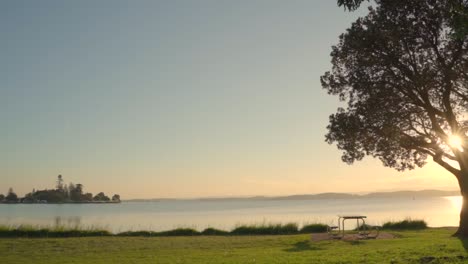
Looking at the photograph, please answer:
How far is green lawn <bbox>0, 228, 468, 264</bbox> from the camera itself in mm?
17281

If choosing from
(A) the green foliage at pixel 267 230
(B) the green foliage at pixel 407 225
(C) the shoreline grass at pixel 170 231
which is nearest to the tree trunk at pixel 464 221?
(C) the shoreline grass at pixel 170 231

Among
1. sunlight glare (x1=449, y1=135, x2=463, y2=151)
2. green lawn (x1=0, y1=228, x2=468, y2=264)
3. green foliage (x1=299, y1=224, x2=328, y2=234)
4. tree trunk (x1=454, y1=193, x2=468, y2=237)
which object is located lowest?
green lawn (x1=0, y1=228, x2=468, y2=264)

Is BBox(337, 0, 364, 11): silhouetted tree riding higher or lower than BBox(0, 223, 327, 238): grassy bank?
higher

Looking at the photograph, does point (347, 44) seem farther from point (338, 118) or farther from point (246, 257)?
point (246, 257)

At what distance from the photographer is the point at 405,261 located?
1622 cm

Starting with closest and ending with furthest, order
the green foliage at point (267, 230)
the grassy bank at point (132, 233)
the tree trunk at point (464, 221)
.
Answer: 1. the tree trunk at point (464, 221)
2. the grassy bank at point (132, 233)
3. the green foliage at point (267, 230)

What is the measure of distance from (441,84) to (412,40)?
8.06ft

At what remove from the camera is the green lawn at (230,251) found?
17.3 m

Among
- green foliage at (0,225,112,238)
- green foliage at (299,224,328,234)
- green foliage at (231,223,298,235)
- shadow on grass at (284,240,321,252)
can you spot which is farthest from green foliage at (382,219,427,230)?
green foliage at (0,225,112,238)

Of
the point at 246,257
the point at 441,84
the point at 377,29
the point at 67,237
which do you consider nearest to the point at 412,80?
the point at 441,84

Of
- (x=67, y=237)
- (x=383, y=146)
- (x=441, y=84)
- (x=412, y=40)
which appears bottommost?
(x=67, y=237)

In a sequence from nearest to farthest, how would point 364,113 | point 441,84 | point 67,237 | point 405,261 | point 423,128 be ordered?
point 405,261 → point 441,84 → point 364,113 → point 423,128 → point 67,237

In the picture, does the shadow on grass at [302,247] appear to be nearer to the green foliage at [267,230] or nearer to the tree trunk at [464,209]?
the tree trunk at [464,209]

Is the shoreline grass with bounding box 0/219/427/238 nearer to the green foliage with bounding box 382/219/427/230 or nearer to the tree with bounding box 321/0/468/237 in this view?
the green foliage with bounding box 382/219/427/230
